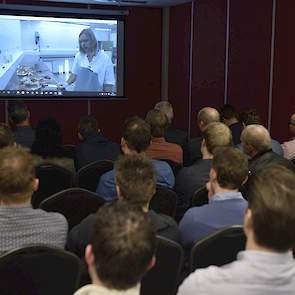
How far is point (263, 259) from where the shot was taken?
4.92ft

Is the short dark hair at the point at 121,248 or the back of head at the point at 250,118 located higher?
the short dark hair at the point at 121,248

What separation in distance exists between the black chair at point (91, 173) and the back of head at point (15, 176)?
1632mm

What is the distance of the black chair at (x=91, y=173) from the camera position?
4207 mm

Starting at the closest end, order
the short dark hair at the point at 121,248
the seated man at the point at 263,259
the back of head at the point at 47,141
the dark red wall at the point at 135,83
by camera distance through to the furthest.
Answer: the short dark hair at the point at 121,248, the seated man at the point at 263,259, the back of head at the point at 47,141, the dark red wall at the point at 135,83

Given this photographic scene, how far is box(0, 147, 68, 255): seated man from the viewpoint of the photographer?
2305mm

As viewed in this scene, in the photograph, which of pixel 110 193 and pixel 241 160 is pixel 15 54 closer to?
pixel 110 193

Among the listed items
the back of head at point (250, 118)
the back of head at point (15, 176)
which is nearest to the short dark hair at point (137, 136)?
the back of head at point (15, 176)

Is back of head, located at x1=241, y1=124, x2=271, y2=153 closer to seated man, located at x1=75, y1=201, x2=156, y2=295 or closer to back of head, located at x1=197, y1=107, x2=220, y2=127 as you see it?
back of head, located at x1=197, y1=107, x2=220, y2=127

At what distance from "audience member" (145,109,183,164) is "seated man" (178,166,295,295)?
10.3ft

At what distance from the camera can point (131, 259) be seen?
135cm

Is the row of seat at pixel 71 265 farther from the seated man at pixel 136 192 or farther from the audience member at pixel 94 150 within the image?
the audience member at pixel 94 150

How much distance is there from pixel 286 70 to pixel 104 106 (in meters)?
3.45

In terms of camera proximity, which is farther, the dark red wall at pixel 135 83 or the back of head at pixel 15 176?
the dark red wall at pixel 135 83

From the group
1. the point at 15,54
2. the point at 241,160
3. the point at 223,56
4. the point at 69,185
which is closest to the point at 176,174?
the point at 69,185
